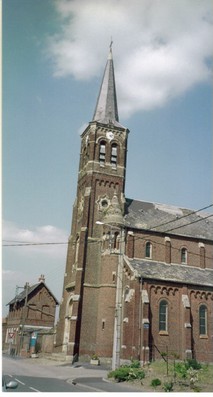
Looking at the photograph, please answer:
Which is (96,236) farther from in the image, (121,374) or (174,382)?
(174,382)

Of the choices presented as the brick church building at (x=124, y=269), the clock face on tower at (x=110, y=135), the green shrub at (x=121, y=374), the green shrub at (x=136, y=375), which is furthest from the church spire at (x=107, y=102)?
the green shrub at (x=136, y=375)

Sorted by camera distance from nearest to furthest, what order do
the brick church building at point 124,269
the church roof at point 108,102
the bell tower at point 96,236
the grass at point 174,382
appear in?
1. the grass at point 174,382
2. the brick church building at point 124,269
3. the bell tower at point 96,236
4. the church roof at point 108,102

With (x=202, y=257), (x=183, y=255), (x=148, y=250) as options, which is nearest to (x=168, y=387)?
(x=148, y=250)

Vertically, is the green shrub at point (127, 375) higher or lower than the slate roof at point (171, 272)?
lower

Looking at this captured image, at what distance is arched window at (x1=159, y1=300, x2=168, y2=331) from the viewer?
31109 mm

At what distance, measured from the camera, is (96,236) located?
35875 millimetres

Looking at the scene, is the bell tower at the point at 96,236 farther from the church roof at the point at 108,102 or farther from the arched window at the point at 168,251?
the arched window at the point at 168,251

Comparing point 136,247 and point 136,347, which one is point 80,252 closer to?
point 136,247

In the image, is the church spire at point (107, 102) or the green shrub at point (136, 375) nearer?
the green shrub at point (136, 375)

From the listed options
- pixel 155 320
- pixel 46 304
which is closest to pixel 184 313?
pixel 155 320

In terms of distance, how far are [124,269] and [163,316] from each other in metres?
5.15

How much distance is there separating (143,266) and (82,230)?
6691 millimetres

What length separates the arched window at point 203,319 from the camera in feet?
105

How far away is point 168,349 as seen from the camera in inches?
1187
